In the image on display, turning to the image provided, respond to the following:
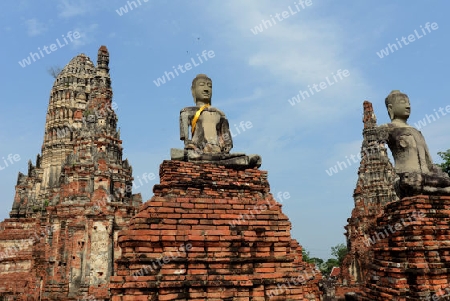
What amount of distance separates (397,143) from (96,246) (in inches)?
887

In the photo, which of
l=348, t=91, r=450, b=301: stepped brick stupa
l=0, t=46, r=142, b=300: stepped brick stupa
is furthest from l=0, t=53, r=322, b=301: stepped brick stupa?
l=0, t=46, r=142, b=300: stepped brick stupa

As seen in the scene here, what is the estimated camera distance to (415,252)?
614 cm

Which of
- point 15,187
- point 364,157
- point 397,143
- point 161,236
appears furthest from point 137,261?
point 15,187

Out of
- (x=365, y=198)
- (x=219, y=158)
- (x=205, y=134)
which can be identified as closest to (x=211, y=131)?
(x=205, y=134)

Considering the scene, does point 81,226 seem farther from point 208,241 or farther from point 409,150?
point 409,150

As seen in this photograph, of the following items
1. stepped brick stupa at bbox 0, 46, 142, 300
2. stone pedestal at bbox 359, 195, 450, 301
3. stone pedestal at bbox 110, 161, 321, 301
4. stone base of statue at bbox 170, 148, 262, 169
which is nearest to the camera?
stone pedestal at bbox 110, 161, 321, 301

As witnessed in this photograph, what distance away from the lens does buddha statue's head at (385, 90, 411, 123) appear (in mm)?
7410

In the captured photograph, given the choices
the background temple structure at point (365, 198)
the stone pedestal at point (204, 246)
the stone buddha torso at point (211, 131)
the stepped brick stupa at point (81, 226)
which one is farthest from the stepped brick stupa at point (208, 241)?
the background temple structure at point (365, 198)

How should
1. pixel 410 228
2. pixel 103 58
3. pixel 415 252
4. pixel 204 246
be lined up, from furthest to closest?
pixel 103 58 → pixel 410 228 → pixel 415 252 → pixel 204 246

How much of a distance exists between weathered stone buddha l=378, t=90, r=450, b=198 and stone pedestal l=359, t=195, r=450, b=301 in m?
0.22

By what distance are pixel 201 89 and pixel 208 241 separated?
3.37 meters

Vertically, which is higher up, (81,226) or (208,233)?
(81,226)

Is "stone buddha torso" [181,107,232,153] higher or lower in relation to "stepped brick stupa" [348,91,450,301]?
higher

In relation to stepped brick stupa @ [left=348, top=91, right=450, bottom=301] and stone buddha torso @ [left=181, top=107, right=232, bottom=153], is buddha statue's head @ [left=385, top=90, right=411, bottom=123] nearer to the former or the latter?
stepped brick stupa @ [left=348, top=91, right=450, bottom=301]
